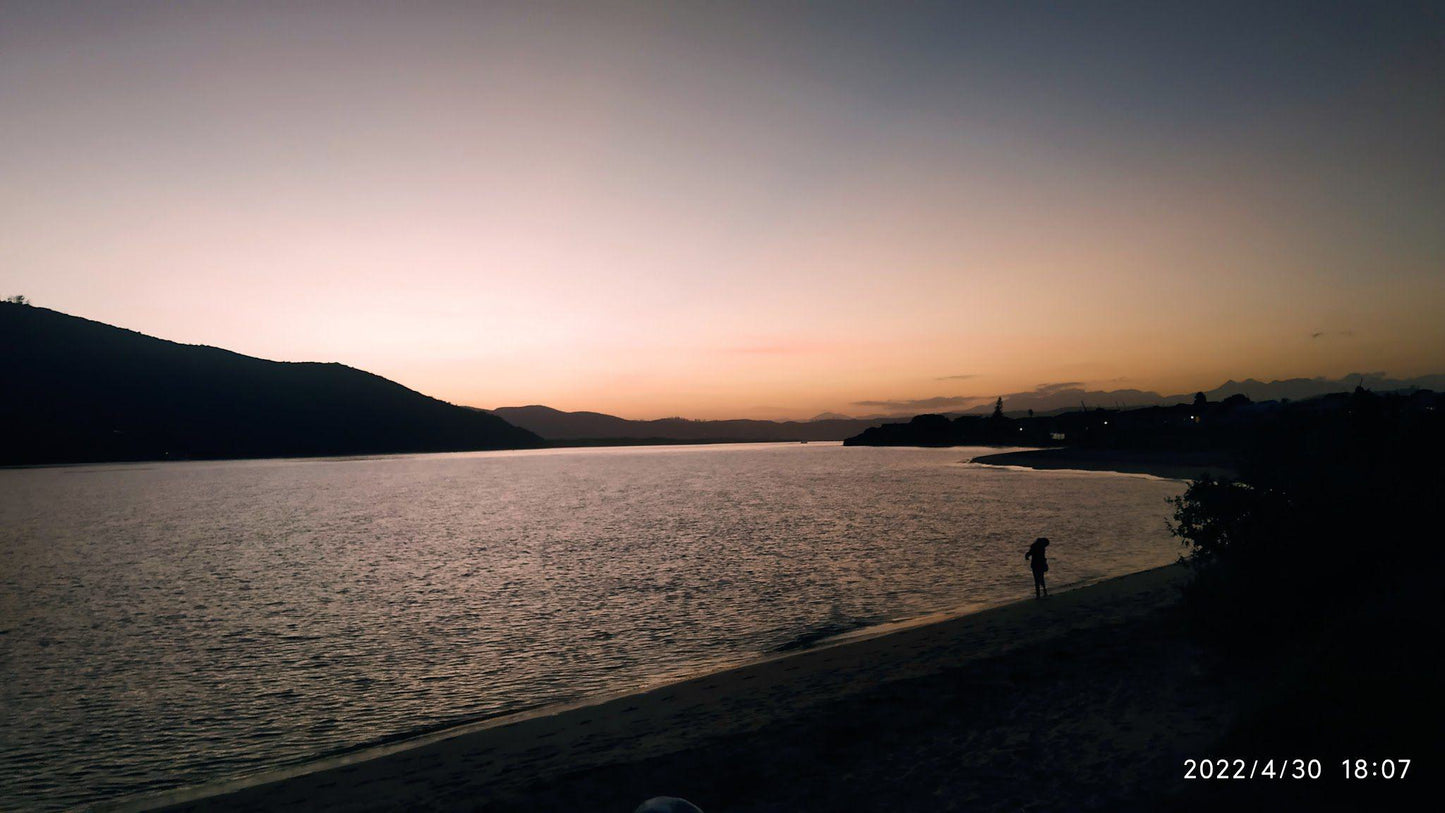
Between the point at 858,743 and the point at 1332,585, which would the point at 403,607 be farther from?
the point at 1332,585

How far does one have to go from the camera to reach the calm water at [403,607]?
15.5 metres

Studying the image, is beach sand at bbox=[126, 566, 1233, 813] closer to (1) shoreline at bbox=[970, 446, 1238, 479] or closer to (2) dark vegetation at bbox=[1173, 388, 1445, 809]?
(2) dark vegetation at bbox=[1173, 388, 1445, 809]

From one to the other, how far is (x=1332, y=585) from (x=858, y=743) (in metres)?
9.23

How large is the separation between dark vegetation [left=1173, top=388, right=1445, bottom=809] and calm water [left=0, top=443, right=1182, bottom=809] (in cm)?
1098

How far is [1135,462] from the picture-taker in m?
128

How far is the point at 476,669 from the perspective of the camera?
1952 centimetres

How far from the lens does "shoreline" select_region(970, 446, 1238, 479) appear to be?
311ft

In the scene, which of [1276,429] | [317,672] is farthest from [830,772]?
[317,672]

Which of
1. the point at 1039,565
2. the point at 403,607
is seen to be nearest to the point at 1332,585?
the point at 1039,565

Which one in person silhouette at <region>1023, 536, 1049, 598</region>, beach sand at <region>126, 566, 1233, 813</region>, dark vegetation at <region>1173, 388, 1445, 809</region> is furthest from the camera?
person silhouette at <region>1023, 536, 1049, 598</region>

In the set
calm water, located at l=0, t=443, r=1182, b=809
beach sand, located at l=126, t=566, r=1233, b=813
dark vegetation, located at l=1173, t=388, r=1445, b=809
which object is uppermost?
dark vegetation, located at l=1173, t=388, r=1445, b=809

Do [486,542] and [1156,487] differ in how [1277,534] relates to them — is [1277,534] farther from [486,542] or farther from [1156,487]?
[1156,487]

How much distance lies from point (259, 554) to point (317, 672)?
31857 millimetres

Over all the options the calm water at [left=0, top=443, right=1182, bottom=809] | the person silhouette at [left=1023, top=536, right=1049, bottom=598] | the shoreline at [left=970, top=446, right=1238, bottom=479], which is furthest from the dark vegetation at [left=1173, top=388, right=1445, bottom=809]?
the shoreline at [left=970, top=446, right=1238, bottom=479]
